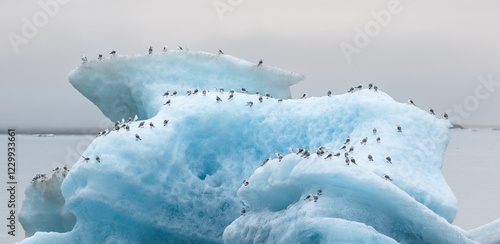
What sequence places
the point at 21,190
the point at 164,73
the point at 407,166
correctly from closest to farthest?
the point at 407,166 < the point at 164,73 < the point at 21,190

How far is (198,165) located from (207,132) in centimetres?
51

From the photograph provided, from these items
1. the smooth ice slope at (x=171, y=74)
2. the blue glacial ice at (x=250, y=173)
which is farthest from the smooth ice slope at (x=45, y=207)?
the blue glacial ice at (x=250, y=173)

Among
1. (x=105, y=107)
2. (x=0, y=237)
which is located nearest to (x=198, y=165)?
(x=105, y=107)

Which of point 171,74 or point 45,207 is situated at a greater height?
point 171,74

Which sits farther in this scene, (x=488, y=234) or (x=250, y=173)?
(x=250, y=173)

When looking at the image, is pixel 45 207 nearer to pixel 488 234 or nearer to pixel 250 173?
pixel 250 173

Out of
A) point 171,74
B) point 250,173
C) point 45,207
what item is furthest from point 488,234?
point 45,207

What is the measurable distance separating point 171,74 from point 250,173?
3080 millimetres

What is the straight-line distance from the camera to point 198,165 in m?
10.1

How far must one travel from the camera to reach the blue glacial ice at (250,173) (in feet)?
26.0

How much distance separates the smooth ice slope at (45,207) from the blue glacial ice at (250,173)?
8.64 feet

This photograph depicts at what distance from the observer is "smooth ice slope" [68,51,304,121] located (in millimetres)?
12273

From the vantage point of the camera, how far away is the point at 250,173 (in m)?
10.1

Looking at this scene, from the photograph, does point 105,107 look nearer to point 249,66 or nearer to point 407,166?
point 249,66
